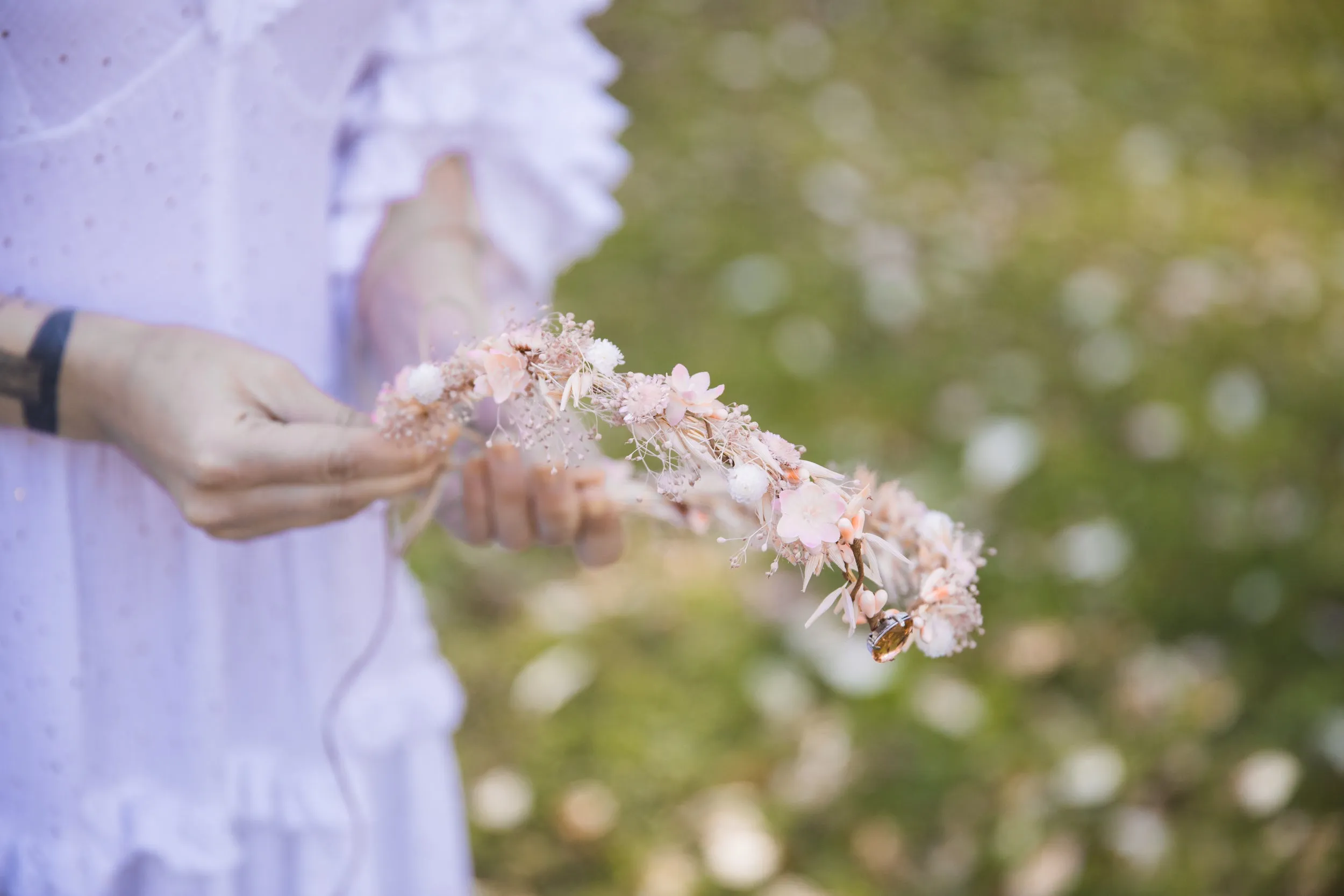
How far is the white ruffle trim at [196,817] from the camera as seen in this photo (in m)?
0.99

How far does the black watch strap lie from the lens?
0.84 metres

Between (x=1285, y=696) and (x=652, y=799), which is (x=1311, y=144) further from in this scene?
(x=652, y=799)

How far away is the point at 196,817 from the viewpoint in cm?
102

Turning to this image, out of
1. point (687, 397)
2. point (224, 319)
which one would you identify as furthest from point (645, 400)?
point (224, 319)

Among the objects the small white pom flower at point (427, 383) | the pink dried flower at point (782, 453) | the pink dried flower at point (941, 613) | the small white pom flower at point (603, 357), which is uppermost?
the small white pom flower at point (427, 383)

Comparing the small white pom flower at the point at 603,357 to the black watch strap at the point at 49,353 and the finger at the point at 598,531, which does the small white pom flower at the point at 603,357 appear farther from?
the black watch strap at the point at 49,353

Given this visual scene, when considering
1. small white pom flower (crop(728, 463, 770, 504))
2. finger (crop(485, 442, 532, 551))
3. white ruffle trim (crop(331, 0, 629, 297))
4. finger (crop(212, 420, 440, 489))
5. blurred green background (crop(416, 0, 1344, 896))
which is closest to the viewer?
small white pom flower (crop(728, 463, 770, 504))

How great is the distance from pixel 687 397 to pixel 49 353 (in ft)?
1.67

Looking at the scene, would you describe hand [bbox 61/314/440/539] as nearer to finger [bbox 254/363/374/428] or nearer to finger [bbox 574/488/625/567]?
finger [bbox 254/363/374/428]

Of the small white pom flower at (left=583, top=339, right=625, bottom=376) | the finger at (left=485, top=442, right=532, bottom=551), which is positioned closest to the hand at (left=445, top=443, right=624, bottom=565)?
the finger at (left=485, top=442, right=532, bottom=551)

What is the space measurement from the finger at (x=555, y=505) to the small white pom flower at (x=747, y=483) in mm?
273

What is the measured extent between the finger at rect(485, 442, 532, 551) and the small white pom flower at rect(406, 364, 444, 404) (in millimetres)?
154

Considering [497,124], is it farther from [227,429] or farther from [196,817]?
[196,817]

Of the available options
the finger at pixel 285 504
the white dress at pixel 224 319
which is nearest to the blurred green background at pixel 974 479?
the white dress at pixel 224 319
